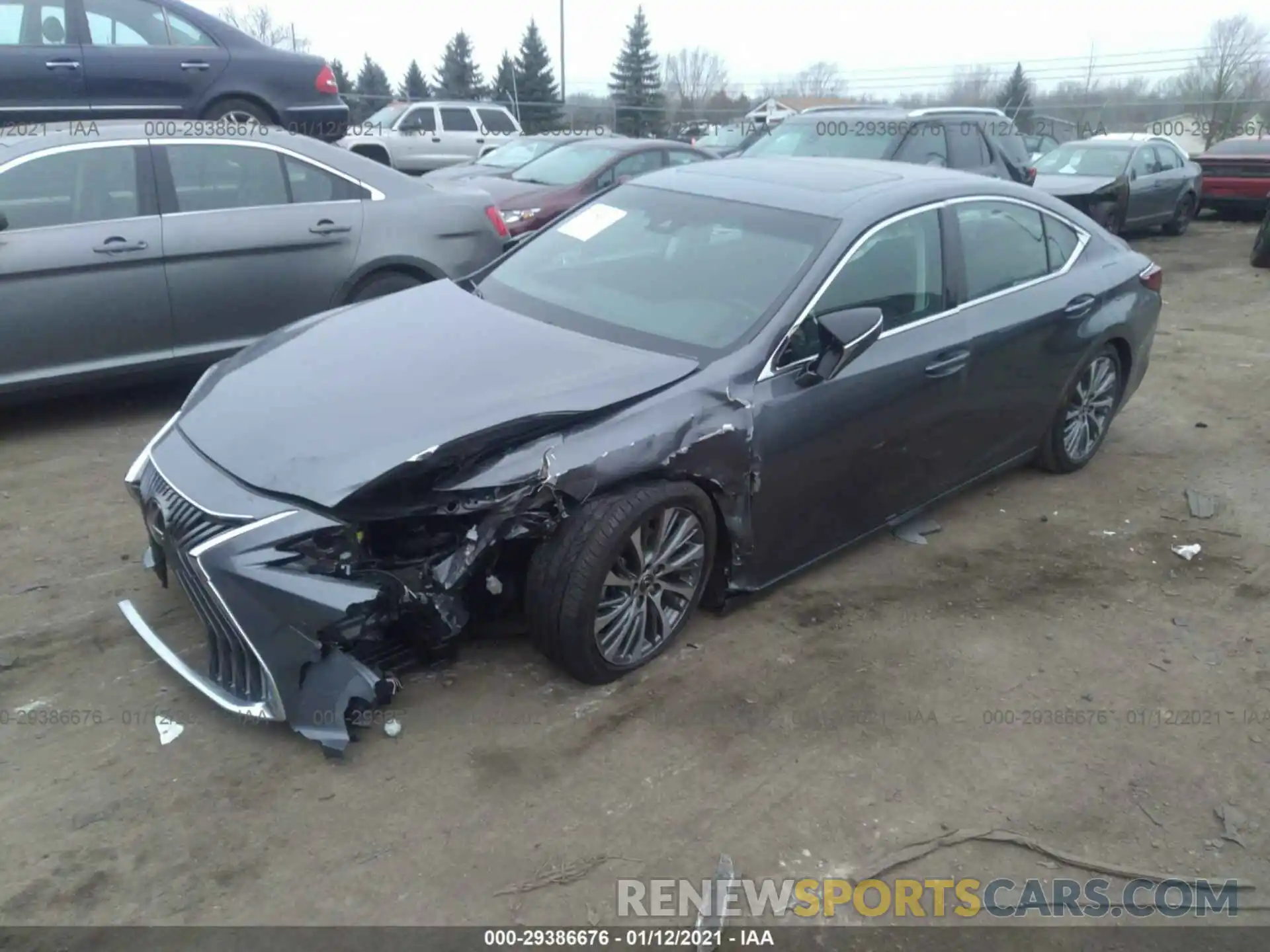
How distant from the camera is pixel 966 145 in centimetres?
1002

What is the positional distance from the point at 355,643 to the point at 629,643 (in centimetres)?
94

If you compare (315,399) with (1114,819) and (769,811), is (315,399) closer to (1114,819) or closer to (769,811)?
(769,811)

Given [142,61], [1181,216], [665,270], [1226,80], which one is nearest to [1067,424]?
[665,270]

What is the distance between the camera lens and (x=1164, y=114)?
27.0m

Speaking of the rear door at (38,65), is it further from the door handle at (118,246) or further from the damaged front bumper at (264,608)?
the damaged front bumper at (264,608)

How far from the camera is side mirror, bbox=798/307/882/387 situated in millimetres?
3725

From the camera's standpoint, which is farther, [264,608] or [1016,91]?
[1016,91]

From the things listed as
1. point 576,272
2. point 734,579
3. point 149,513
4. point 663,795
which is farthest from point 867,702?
point 149,513

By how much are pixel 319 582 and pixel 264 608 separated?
0.55 feet

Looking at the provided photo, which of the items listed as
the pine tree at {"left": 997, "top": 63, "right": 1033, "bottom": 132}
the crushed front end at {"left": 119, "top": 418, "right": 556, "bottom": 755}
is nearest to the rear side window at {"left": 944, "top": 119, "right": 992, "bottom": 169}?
the crushed front end at {"left": 119, "top": 418, "right": 556, "bottom": 755}

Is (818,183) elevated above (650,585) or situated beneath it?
elevated above

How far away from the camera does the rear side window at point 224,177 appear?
5.75m

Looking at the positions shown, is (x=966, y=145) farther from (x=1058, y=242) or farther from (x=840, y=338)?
(x=840, y=338)
